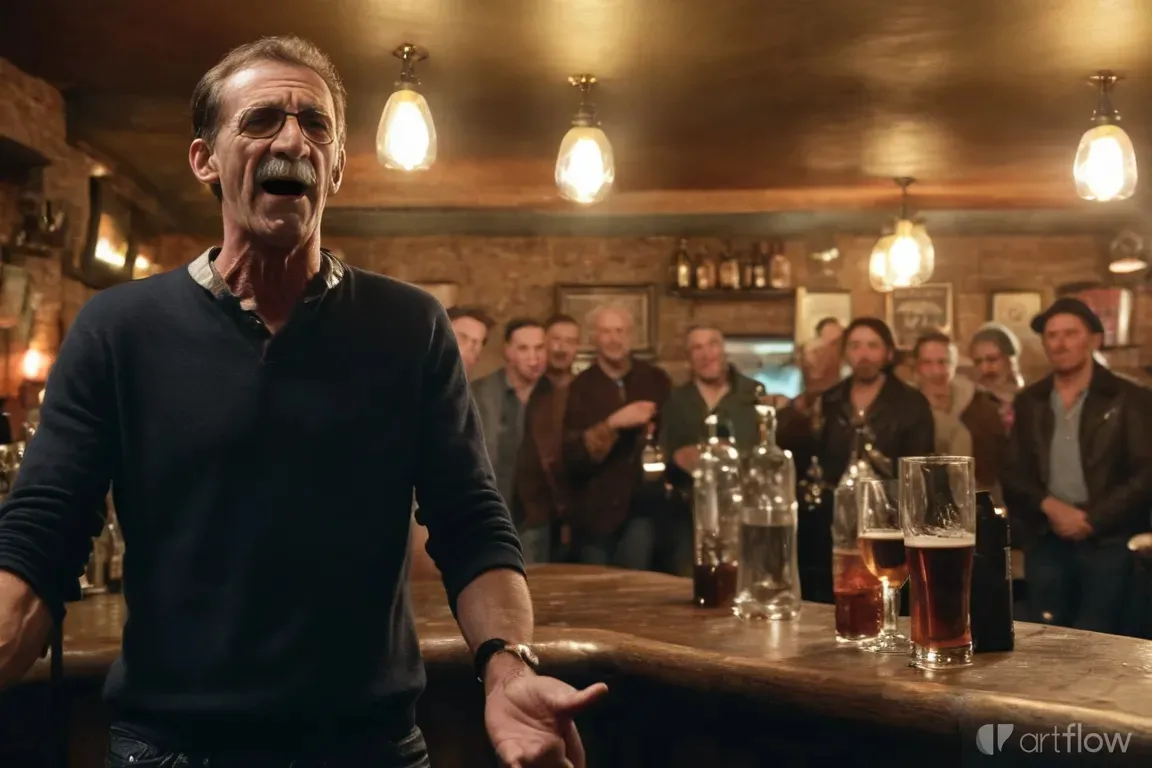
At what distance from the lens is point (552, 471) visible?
529 cm

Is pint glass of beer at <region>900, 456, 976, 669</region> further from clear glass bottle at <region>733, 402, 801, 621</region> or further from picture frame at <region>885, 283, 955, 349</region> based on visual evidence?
picture frame at <region>885, 283, 955, 349</region>

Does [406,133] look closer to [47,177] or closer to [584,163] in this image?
[584,163]

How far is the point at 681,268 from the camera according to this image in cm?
837

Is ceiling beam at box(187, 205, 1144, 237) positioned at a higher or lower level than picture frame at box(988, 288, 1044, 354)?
higher

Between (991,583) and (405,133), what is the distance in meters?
2.72

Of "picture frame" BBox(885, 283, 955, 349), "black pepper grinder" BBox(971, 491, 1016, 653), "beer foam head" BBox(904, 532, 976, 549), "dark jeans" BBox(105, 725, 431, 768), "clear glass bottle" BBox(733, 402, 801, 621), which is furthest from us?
"picture frame" BBox(885, 283, 955, 349)

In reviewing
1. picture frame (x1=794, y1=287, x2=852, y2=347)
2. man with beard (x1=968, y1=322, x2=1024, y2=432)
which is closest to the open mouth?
man with beard (x1=968, y1=322, x2=1024, y2=432)

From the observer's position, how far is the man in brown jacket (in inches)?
196

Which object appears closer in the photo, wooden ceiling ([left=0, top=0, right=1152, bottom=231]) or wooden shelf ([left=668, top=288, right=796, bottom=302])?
wooden ceiling ([left=0, top=0, right=1152, bottom=231])

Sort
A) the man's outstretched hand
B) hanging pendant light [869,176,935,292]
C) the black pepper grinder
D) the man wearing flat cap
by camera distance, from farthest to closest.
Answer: hanging pendant light [869,176,935,292], the man wearing flat cap, the black pepper grinder, the man's outstretched hand

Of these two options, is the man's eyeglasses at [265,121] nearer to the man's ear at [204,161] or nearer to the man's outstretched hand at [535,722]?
the man's ear at [204,161]

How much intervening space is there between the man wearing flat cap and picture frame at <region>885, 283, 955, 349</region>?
411cm

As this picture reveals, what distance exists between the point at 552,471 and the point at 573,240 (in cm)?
354

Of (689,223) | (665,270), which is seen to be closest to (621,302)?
(665,270)
